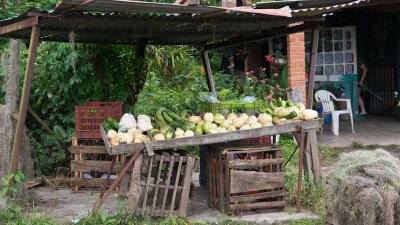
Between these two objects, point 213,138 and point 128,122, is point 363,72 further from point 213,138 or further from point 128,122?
point 128,122

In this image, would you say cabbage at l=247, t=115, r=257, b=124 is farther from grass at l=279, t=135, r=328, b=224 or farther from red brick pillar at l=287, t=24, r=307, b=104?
red brick pillar at l=287, t=24, r=307, b=104

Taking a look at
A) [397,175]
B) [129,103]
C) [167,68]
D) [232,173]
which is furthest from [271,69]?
[397,175]

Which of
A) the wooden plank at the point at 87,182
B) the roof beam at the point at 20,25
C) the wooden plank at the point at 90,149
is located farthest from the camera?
the wooden plank at the point at 87,182

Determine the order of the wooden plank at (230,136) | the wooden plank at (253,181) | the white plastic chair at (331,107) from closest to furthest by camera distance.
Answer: the wooden plank at (230,136) < the wooden plank at (253,181) < the white plastic chair at (331,107)

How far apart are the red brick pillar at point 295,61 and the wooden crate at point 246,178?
16.1ft

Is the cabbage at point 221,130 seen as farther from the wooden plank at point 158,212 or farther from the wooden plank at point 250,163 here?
the wooden plank at point 158,212

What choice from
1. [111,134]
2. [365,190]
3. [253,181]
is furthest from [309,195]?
[111,134]

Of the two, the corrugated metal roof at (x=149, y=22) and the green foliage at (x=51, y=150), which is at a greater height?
the corrugated metal roof at (x=149, y=22)

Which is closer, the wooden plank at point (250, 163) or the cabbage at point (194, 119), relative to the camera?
the wooden plank at point (250, 163)

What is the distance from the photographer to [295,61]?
12.1 m

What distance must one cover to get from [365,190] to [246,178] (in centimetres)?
197

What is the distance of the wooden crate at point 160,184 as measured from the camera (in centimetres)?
669

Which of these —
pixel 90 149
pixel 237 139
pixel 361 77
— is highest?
pixel 361 77

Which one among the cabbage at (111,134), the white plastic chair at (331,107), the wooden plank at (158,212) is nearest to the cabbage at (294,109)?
the wooden plank at (158,212)
